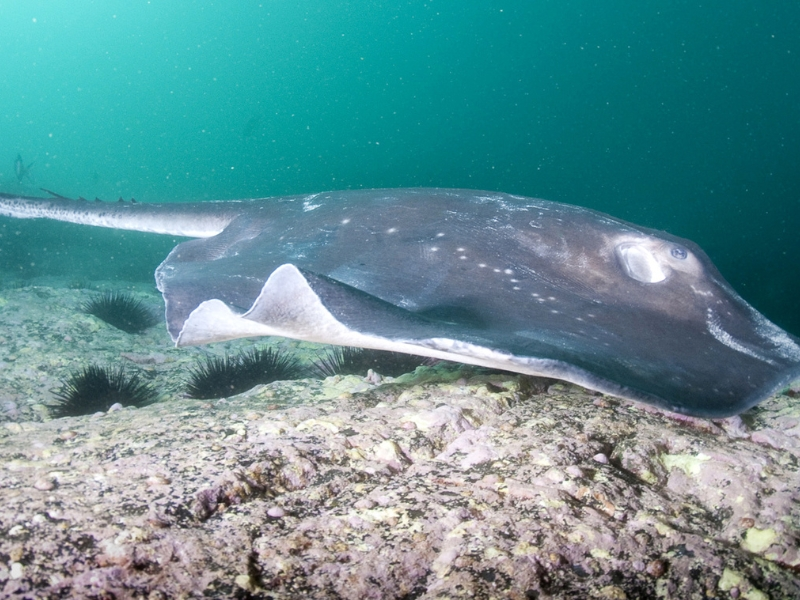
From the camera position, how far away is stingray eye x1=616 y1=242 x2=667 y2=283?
2.57 m

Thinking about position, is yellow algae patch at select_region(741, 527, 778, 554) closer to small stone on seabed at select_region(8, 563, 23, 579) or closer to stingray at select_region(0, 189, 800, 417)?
stingray at select_region(0, 189, 800, 417)

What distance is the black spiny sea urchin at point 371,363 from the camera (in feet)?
15.5

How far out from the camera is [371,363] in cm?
482

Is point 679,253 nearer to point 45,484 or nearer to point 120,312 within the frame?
point 45,484

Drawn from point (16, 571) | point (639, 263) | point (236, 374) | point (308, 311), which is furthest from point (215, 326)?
point (236, 374)

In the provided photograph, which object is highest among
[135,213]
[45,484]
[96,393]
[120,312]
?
[135,213]

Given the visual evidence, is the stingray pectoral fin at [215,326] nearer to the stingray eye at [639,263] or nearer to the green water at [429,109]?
the stingray eye at [639,263]

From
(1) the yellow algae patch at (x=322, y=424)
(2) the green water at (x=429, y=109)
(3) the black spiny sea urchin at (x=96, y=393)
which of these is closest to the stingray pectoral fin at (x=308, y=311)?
(1) the yellow algae patch at (x=322, y=424)

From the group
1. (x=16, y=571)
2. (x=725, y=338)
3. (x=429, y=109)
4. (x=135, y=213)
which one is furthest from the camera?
(x=429, y=109)

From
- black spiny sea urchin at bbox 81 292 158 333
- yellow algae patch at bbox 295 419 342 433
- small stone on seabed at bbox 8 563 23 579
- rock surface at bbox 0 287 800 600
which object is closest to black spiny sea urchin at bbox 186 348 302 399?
rock surface at bbox 0 287 800 600

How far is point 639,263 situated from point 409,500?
207 centimetres

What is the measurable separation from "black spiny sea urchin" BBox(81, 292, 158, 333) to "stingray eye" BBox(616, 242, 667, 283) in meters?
7.44

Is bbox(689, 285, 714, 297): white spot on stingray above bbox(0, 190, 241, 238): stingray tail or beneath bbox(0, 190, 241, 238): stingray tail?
above

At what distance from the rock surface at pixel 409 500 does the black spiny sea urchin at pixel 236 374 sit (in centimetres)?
171
